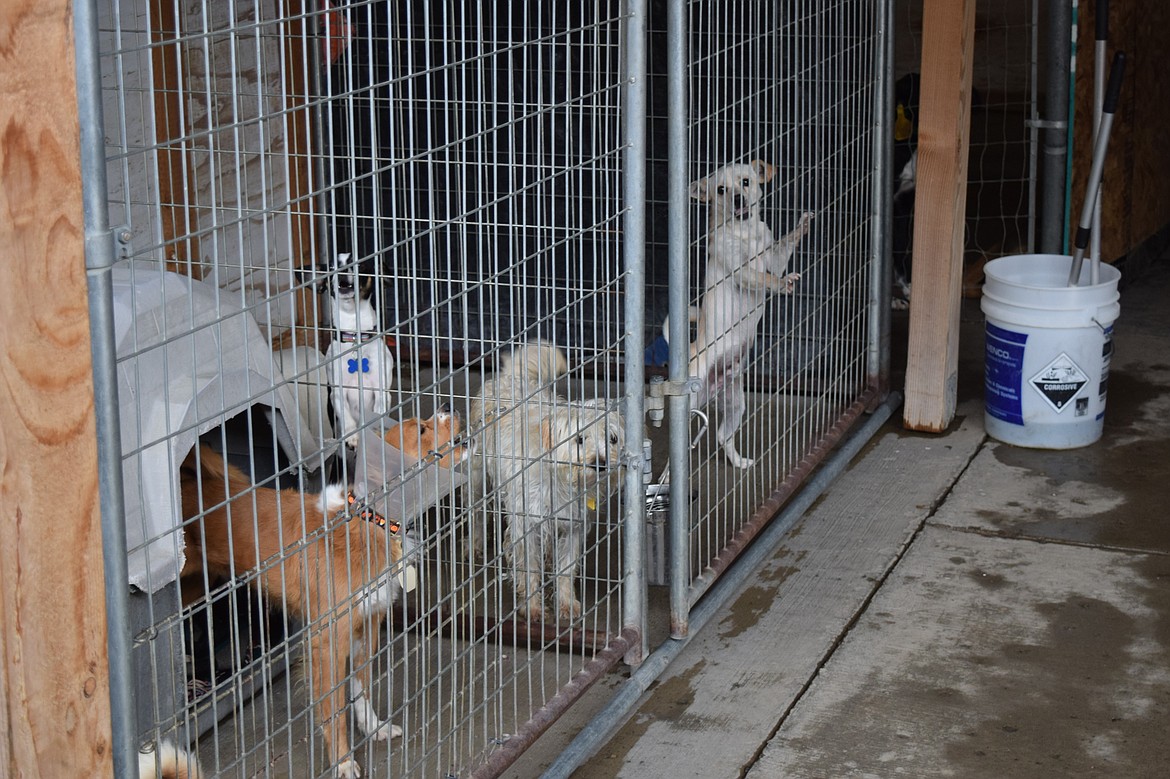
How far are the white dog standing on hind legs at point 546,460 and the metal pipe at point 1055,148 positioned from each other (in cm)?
298

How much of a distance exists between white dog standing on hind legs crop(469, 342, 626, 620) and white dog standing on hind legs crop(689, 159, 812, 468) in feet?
1.91

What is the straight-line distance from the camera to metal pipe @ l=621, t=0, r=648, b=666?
3.07 meters

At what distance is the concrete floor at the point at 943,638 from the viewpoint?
3.12m

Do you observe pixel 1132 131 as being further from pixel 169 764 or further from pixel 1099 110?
pixel 169 764

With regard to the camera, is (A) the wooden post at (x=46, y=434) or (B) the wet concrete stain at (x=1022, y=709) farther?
(B) the wet concrete stain at (x=1022, y=709)

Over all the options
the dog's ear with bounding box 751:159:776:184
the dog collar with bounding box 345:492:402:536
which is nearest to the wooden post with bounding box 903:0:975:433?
the dog's ear with bounding box 751:159:776:184

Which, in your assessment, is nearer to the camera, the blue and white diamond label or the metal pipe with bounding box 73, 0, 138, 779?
the metal pipe with bounding box 73, 0, 138, 779

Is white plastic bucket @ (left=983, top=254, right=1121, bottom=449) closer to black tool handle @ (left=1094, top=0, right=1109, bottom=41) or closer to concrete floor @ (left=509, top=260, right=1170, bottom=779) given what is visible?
concrete floor @ (left=509, top=260, right=1170, bottom=779)

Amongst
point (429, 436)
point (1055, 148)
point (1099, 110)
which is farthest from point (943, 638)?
point (1055, 148)

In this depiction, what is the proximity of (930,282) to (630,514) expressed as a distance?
215cm

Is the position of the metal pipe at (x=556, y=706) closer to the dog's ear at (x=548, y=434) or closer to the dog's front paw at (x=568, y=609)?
the dog's front paw at (x=568, y=609)

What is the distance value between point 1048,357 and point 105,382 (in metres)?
3.83

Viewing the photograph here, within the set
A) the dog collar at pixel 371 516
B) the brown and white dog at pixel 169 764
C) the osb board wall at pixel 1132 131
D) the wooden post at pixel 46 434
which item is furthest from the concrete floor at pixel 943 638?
the osb board wall at pixel 1132 131

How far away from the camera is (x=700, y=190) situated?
3.89 metres
